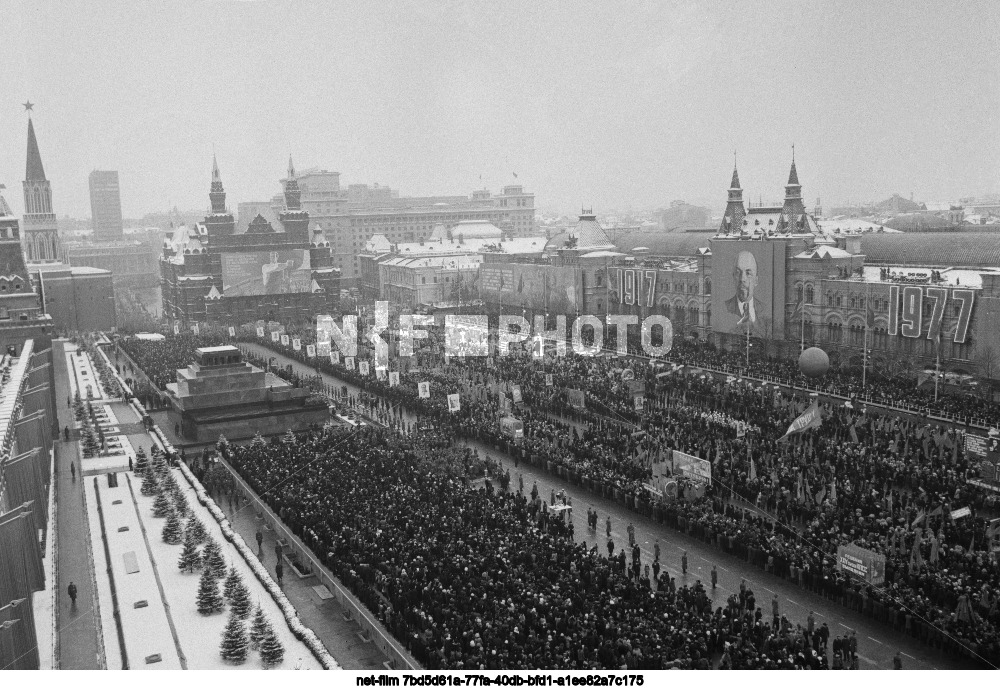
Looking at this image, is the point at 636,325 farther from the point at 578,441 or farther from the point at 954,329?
the point at 578,441

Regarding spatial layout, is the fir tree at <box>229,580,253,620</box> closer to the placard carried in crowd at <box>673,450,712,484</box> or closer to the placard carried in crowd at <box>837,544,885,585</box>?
the placard carried in crowd at <box>837,544,885,585</box>

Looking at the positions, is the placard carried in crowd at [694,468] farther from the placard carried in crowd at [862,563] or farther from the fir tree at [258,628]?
the fir tree at [258,628]

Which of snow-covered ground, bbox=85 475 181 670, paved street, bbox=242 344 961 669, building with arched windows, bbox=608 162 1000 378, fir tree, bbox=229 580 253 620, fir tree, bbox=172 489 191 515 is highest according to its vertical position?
building with arched windows, bbox=608 162 1000 378

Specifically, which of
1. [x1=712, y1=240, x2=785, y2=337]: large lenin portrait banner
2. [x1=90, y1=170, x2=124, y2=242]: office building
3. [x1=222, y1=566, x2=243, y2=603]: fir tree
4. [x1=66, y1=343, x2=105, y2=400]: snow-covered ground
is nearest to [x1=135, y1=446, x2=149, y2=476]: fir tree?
[x1=222, y1=566, x2=243, y2=603]: fir tree

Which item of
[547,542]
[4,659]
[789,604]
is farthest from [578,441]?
[4,659]

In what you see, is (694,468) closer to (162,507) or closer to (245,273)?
(162,507)

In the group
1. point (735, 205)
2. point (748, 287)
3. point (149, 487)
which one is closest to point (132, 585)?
point (149, 487)
